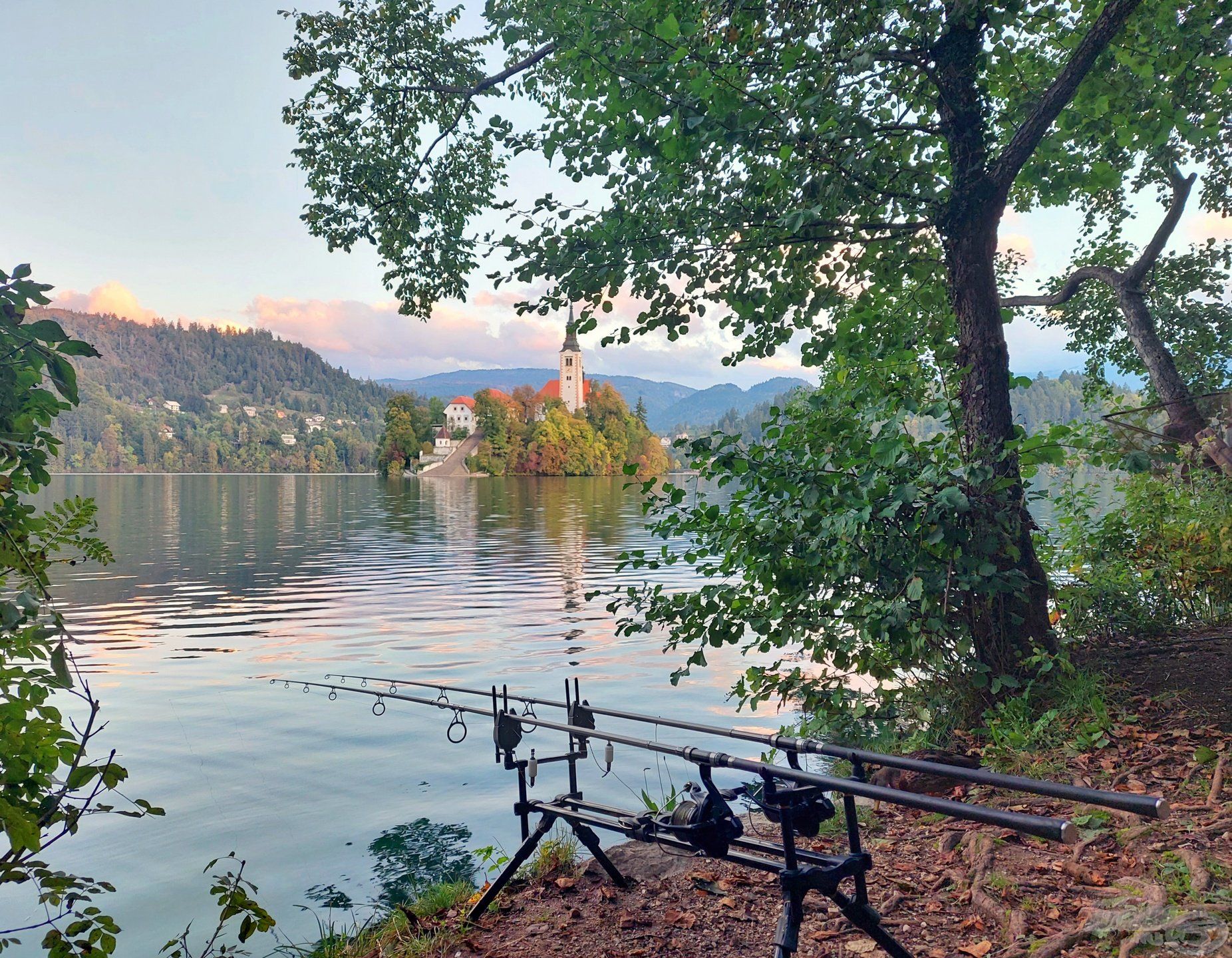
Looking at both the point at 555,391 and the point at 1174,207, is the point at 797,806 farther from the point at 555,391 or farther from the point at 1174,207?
the point at 555,391

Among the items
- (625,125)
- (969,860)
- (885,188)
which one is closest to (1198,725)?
(969,860)

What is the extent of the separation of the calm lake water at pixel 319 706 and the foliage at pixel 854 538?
91.1 inches

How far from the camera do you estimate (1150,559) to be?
296 inches

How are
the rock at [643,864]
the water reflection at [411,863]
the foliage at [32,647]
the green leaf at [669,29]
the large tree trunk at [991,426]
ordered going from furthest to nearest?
the water reflection at [411,863] → the large tree trunk at [991,426] → the green leaf at [669,29] → the rock at [643,864] → the foliage at [32,647]

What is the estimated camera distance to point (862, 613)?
6074 millimetres

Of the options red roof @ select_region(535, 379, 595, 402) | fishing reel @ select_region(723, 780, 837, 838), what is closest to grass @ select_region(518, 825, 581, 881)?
fishing reel @ select_region(723, 780, 837, 838)

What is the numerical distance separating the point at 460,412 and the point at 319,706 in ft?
577

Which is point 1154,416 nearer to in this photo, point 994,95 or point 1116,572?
point 1116,572

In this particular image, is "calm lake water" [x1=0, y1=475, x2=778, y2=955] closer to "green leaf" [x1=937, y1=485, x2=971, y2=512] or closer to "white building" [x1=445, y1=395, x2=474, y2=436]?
"green leaf" [x1=937, y1=485, x2=971, y2=512]

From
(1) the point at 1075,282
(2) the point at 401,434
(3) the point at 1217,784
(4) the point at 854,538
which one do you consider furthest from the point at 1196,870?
(2) the point at 401,434

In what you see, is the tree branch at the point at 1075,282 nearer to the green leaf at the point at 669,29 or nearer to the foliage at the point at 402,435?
the green leaf at the point at 669,29

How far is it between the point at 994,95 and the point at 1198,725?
558 centimetres

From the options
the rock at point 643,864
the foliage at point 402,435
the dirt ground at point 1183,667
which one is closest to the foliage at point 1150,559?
the dirt ground at point 1183,667

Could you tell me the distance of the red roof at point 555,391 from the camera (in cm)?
16362
